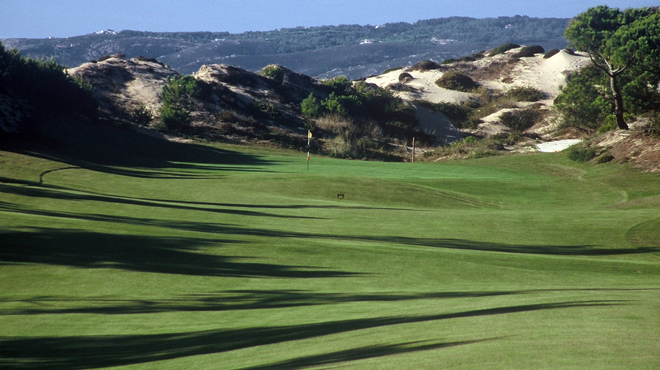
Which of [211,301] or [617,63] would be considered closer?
[211,301]

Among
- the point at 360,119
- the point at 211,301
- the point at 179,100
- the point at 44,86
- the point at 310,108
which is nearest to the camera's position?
the point at 211,301

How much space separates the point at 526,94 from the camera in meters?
88.4

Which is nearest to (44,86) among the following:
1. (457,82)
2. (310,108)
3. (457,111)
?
(310,108)

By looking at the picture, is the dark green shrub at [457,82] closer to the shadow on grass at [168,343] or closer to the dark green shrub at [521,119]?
the dark green shrub at [521,119]

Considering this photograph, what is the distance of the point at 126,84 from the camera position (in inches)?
2525

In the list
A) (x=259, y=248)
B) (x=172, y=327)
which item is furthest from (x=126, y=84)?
(x=172, y=327)

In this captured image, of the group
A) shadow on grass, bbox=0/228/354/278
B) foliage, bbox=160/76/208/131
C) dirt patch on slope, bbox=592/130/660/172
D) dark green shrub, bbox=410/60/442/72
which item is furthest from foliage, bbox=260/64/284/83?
shadow on grass, bbox=0/228/354/278

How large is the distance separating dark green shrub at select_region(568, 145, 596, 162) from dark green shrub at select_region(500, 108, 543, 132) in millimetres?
38786

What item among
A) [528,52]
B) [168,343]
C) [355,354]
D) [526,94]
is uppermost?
[528,52]

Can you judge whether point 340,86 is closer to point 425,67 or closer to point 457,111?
point 457,111

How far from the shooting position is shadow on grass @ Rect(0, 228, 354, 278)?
414 inches

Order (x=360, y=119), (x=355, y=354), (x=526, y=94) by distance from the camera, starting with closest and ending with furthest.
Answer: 1. (x=355, y=354)
2. (x=360, y=119)
3. (x=526, y=94)

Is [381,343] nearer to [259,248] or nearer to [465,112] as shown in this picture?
[259,248]

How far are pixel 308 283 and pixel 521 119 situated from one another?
72.3 m
